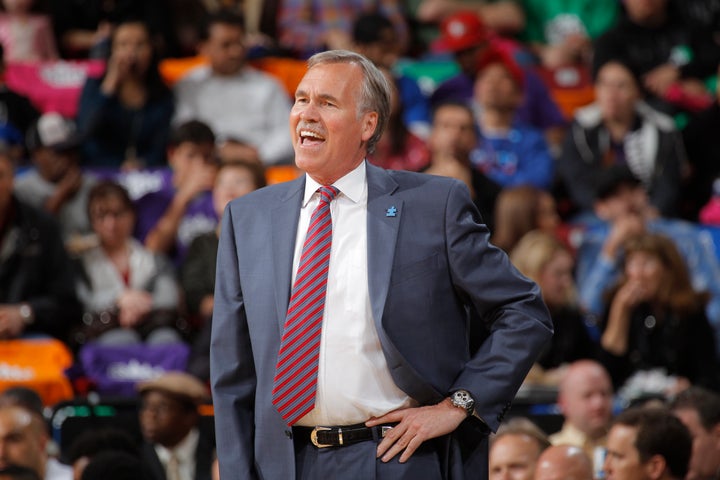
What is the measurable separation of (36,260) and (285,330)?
447 cm

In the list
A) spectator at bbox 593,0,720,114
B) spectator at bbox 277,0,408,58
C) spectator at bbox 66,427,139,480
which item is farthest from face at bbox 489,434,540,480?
spectator at bbox 277,0,408,58

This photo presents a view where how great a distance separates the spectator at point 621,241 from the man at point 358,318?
4674mm

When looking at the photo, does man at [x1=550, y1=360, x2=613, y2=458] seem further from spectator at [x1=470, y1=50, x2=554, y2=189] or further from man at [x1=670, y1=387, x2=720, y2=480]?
spectator at [x1=470, y1=50, x2=554, y2=189]

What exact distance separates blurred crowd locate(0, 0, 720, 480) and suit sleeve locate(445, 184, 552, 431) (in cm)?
A: 188

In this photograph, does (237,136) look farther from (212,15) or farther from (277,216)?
(277,216)

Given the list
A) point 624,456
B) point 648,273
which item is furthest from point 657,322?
point 624,456

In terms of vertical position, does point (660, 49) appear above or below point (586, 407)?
above

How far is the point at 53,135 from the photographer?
8.26 meters

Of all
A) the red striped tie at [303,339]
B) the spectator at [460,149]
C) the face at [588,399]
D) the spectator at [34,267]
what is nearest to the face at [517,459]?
the face at [588,399]

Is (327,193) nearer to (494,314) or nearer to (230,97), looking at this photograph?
(494,314)

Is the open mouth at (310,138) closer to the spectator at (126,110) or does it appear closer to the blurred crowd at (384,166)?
the blurred crowd at (384,166)

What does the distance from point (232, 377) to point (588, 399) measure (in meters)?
3.31

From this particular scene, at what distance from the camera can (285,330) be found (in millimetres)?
3279

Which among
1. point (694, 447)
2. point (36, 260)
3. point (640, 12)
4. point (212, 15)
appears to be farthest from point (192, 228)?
point (640, 12)
